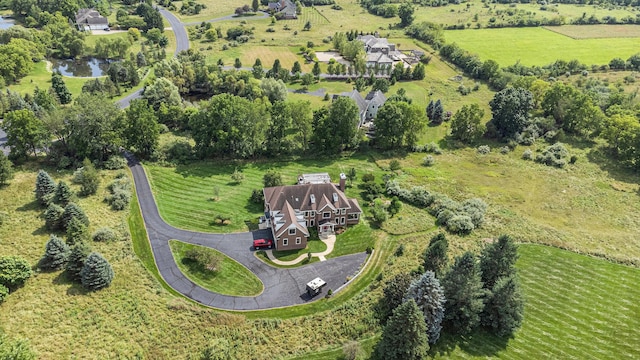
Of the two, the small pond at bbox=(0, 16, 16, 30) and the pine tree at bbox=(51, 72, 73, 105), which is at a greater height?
the small pond at bbox=(0, 16, 16, 30)

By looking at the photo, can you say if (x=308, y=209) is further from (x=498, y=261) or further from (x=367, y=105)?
(x=367, y=105)

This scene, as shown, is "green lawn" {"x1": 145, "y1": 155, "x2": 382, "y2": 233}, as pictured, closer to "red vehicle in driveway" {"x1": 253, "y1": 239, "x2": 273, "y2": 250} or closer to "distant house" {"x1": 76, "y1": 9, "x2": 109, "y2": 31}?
"red vehicle in driveway" {"x1": 253, "y1": 239, "x2": 273, "y2": 250}

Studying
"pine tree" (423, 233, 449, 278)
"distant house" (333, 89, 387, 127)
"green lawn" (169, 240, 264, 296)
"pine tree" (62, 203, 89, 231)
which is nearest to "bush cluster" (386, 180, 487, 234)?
"pine tree" (423, 233, 449, 278)

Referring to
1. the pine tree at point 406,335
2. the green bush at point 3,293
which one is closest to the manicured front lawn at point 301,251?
the pine tree at point 406,335

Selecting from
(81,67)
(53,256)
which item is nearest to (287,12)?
(81,67)

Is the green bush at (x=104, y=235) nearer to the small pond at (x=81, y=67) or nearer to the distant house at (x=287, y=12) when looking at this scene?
the small pond at (x=81, y=67)
